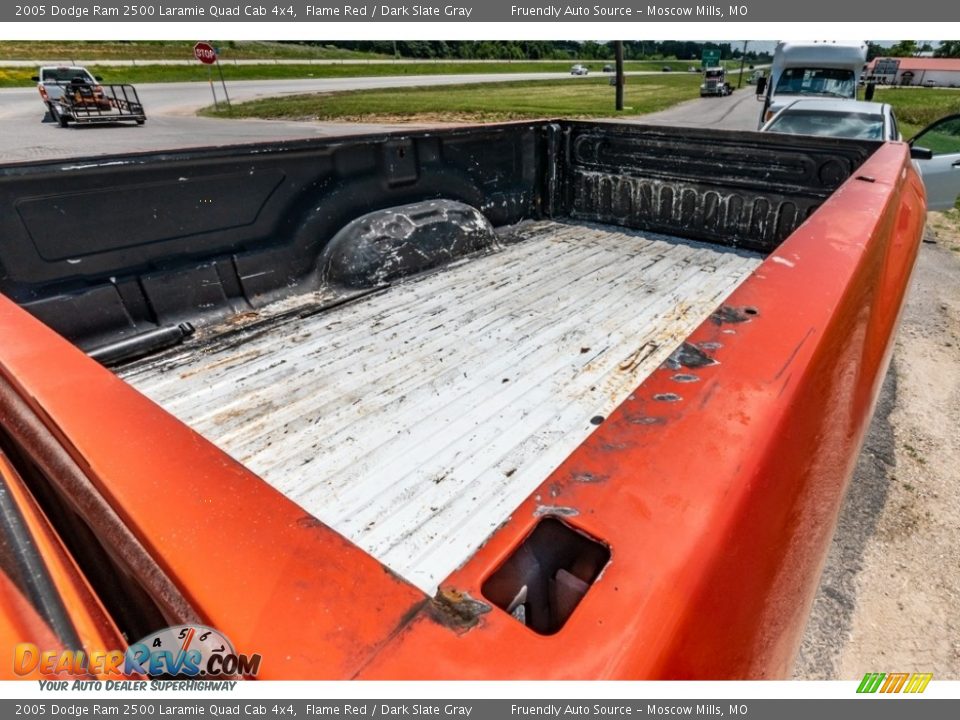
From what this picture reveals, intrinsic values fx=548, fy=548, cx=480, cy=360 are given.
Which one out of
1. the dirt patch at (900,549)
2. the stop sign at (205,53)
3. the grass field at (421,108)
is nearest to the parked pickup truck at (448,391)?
the dirt patch at (900,549)

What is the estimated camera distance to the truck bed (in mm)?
1747

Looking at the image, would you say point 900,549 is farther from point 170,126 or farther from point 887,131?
point 170,126

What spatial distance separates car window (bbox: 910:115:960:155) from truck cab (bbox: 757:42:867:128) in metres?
6.36

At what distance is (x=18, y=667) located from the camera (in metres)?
0.75

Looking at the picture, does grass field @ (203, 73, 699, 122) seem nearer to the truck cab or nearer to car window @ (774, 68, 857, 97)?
the truck cab

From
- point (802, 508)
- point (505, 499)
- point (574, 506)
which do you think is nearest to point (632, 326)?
point (505, 499)

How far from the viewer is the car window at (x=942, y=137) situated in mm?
5992

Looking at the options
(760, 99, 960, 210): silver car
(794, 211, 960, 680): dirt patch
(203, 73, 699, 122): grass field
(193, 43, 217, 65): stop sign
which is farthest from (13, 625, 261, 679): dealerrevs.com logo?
(193, 43, 217, 65): stop sign

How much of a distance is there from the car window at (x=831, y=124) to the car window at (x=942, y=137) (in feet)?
1.54

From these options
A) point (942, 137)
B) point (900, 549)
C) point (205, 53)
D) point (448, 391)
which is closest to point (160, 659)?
point (448, 391)

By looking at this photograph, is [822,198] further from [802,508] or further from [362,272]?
[802,508]

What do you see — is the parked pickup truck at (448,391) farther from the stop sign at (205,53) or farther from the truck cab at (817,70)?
the stop sign at (205,53)

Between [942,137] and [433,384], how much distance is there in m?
7.17

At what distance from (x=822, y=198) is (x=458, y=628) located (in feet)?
13.1
